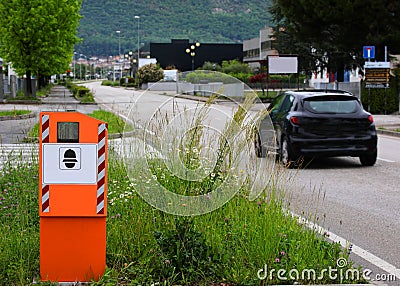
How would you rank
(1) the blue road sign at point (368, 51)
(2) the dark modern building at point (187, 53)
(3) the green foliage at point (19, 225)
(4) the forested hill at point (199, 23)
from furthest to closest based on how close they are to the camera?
(4) the forested hill at point (199, 23), (2) the dark modern building at point (187, 53), (1) the blue road sign at point (368, 51), (3) the green foliage at point (19, 225)

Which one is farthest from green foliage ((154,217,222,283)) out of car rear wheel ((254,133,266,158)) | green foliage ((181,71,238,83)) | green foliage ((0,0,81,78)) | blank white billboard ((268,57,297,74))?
green foliage ((0,0,81,78))

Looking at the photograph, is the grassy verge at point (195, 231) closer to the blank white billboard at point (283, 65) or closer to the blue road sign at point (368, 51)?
the blue road sign at point (368, 51)

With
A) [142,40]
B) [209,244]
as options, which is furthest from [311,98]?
[142,40]

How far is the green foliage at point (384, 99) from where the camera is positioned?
116 feet

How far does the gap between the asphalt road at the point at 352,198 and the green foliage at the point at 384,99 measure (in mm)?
19301

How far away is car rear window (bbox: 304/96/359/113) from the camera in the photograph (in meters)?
14.7

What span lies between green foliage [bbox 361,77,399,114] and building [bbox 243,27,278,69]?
77.0m

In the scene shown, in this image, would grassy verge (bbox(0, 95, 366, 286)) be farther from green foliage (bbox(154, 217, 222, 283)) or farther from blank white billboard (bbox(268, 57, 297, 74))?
blank white billboard (bbox(268, 57, 297, 74))

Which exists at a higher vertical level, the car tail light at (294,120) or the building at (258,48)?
the building at (258,48)

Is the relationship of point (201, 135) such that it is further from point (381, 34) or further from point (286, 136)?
point (381, 34)

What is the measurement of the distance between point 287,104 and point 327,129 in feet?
4.08

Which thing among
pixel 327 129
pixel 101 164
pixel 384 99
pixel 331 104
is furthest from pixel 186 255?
pixel 384 99

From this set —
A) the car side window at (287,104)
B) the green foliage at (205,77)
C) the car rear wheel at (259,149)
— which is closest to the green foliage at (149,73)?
the car side window at (287,104)

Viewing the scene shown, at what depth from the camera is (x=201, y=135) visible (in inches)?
277
